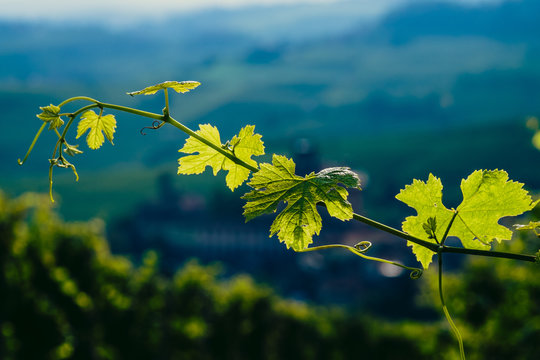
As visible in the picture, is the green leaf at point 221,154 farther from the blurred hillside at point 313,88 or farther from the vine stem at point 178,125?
the blurred hillside at point 313,88

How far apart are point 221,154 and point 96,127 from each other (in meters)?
0.20

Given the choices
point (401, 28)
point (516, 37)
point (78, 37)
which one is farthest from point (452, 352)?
point (78, 37)

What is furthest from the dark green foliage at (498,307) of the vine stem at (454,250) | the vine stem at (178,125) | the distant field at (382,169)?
the distant field at (382,169)

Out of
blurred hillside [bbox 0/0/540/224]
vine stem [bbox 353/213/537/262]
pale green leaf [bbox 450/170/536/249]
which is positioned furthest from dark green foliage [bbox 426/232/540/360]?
blurred hillside [bbox 0/0/540/224]

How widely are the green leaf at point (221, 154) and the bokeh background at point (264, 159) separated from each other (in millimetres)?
6911

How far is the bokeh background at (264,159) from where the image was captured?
8.38 metres

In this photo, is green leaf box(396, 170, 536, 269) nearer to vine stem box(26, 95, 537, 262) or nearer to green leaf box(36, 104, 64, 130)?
vine stem box(26, 95, 537, 262)

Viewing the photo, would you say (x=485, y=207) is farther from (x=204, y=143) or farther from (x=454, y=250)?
(x=204, y=143)

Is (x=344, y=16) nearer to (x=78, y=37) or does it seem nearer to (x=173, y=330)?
(x=78, y=37)

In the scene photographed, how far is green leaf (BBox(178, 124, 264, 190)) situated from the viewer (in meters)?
0.70

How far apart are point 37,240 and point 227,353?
4314 millimetres

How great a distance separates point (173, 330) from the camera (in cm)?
909

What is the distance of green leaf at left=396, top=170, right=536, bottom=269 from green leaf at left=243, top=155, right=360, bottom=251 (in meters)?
0.11

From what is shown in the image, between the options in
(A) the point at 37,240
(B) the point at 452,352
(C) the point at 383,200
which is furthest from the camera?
(C) the point at 383,200
